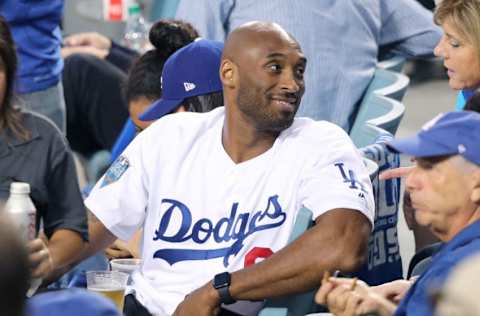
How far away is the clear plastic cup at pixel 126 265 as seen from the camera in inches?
180

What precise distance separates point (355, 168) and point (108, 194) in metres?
0.81

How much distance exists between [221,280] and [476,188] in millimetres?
963

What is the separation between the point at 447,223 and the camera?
3.41 meters

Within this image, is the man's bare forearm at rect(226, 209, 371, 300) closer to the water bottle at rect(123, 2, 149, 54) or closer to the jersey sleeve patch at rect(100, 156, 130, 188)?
the jersey sleeve patch at rect(100, 156, 130, 188)

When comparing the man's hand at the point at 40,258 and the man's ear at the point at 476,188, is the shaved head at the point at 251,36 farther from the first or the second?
the man's ear at the point at 476,188

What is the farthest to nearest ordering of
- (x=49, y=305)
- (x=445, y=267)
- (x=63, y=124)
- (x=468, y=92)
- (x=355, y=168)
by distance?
1. (x=63, y=124)
2. (x=468, y=92)
3. (x=355, y=168)
4. (x=445, y=267)
5. (x=49, y=305)

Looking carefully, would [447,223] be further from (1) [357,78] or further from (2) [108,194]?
(1) [357,78]

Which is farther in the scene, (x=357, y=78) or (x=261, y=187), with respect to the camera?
(x=357, y=78)

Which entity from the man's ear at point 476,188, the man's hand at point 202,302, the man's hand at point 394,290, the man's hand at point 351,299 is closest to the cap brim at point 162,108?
the man's hand at point 202,302

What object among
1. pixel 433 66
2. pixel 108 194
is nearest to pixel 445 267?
pixel 108 194

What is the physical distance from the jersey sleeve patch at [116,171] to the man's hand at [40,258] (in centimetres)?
35

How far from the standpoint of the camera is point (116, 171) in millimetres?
4434

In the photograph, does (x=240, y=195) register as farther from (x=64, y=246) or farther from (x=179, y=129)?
(x=64, y=246)

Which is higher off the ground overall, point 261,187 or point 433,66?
point 261,187
